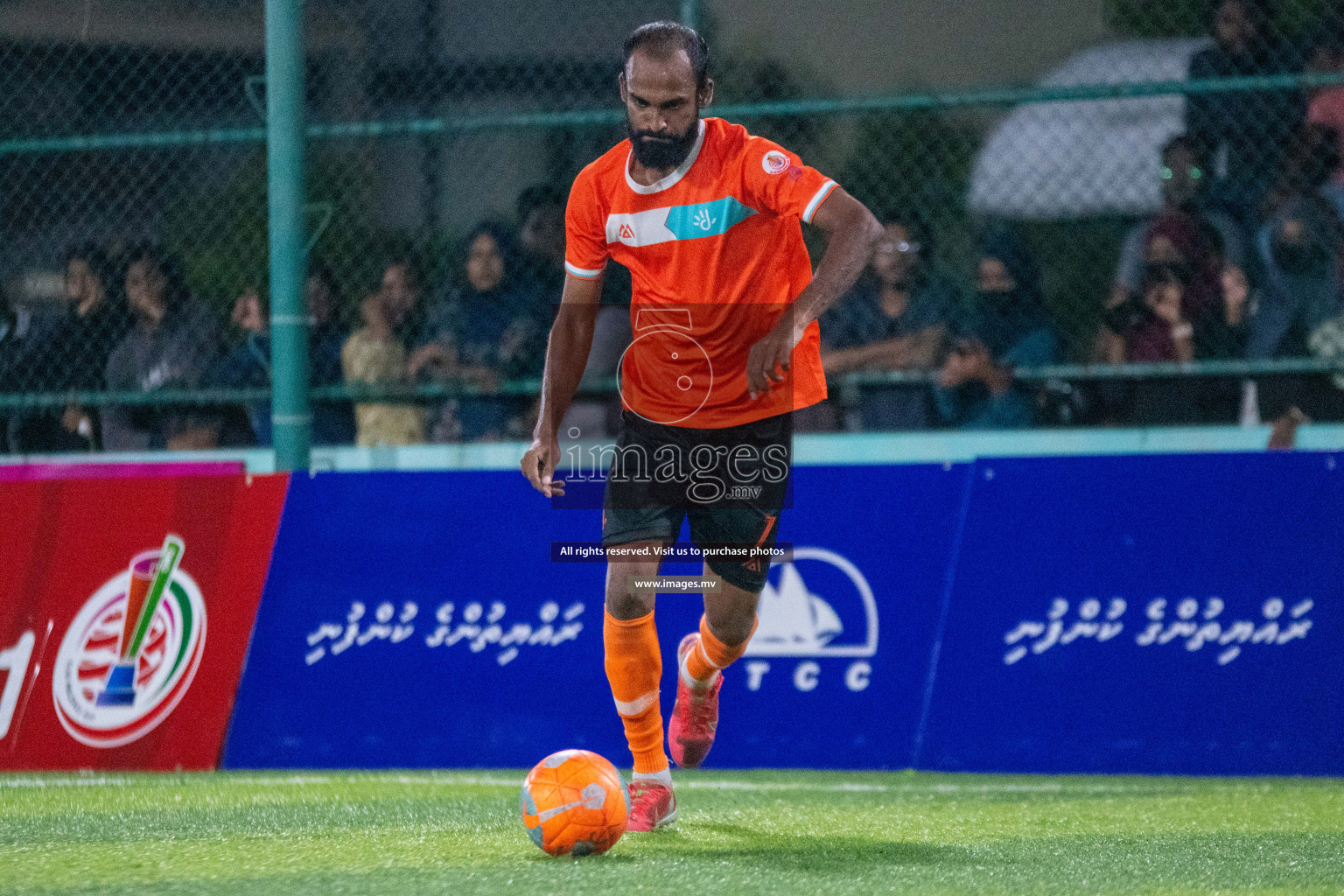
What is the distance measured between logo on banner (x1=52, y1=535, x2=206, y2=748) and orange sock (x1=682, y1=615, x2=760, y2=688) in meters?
2.18

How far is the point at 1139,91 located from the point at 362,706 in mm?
3923

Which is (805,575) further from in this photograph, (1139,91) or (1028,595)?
(1139,91)

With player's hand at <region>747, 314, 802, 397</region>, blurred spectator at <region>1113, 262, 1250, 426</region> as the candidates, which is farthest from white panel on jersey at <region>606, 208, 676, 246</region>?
blurred spectator at <region>1113, 262, 1250, 426</region>

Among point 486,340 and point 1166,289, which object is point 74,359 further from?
point 1166,289

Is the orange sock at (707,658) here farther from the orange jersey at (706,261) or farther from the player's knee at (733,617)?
the orange jersey at (706,261)

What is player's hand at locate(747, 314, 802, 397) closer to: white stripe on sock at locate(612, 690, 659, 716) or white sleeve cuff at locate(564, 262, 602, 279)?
white sleeve cuff at locate(564, 262, 602, 279)

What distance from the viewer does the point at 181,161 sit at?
7707mm

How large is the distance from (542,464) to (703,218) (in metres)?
0.82

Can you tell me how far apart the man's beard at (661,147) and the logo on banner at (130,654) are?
2.84 m

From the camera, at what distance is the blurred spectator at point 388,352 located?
23.2 ft

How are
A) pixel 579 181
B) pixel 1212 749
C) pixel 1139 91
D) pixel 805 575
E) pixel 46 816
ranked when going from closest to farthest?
pixel 579 181, pixel 46 816, pixel 1212 749, pixel 805 575, pixel 1139 91

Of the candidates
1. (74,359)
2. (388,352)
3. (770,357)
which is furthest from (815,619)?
(74,359)

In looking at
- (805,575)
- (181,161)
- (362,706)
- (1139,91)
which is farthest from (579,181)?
(181,161)

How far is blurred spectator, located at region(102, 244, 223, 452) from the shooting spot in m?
7.11
